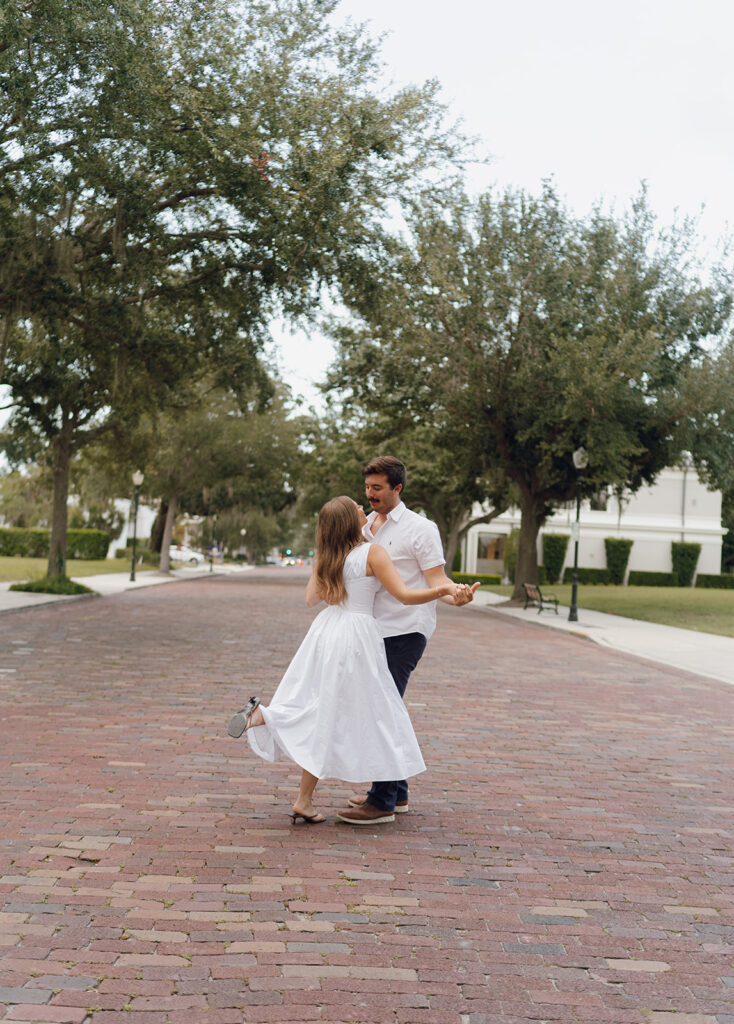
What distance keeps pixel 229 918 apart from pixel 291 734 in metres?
1.34

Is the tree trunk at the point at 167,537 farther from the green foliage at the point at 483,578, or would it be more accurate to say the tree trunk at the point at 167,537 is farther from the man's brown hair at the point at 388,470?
the man's brown hair at the point at 388,470

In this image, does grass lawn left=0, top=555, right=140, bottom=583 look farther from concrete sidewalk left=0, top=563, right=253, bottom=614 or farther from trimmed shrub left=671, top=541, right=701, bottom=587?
trimmed shrub left=671, top=541, right=701, bottom=587

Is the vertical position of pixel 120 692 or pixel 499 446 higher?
pixel 499 446

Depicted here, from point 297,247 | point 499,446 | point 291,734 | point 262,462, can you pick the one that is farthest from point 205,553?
point 291,734

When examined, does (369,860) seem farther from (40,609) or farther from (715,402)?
(715,402)

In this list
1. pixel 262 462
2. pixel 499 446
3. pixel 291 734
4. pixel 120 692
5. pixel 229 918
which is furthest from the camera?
pixel 262 462

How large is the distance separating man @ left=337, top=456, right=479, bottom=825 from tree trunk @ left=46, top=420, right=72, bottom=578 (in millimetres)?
21030

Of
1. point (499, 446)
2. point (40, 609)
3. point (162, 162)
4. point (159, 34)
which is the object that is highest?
point (159, 34)

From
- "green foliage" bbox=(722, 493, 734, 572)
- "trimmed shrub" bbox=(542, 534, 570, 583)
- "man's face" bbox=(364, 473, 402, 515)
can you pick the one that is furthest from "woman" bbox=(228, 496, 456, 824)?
"green foliage" bbox=(722, 493, 734, 572)

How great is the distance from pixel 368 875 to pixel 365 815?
2.95ft

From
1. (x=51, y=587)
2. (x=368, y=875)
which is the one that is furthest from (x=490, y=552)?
(x=368, y=875)

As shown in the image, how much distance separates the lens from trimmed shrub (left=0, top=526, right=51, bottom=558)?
Answer: 53.6m

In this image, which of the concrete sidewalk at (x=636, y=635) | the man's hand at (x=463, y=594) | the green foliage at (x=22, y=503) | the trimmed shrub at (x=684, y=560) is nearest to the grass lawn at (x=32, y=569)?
the concrete sidewalk at (x=636, y=635)

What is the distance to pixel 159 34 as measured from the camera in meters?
12.7
